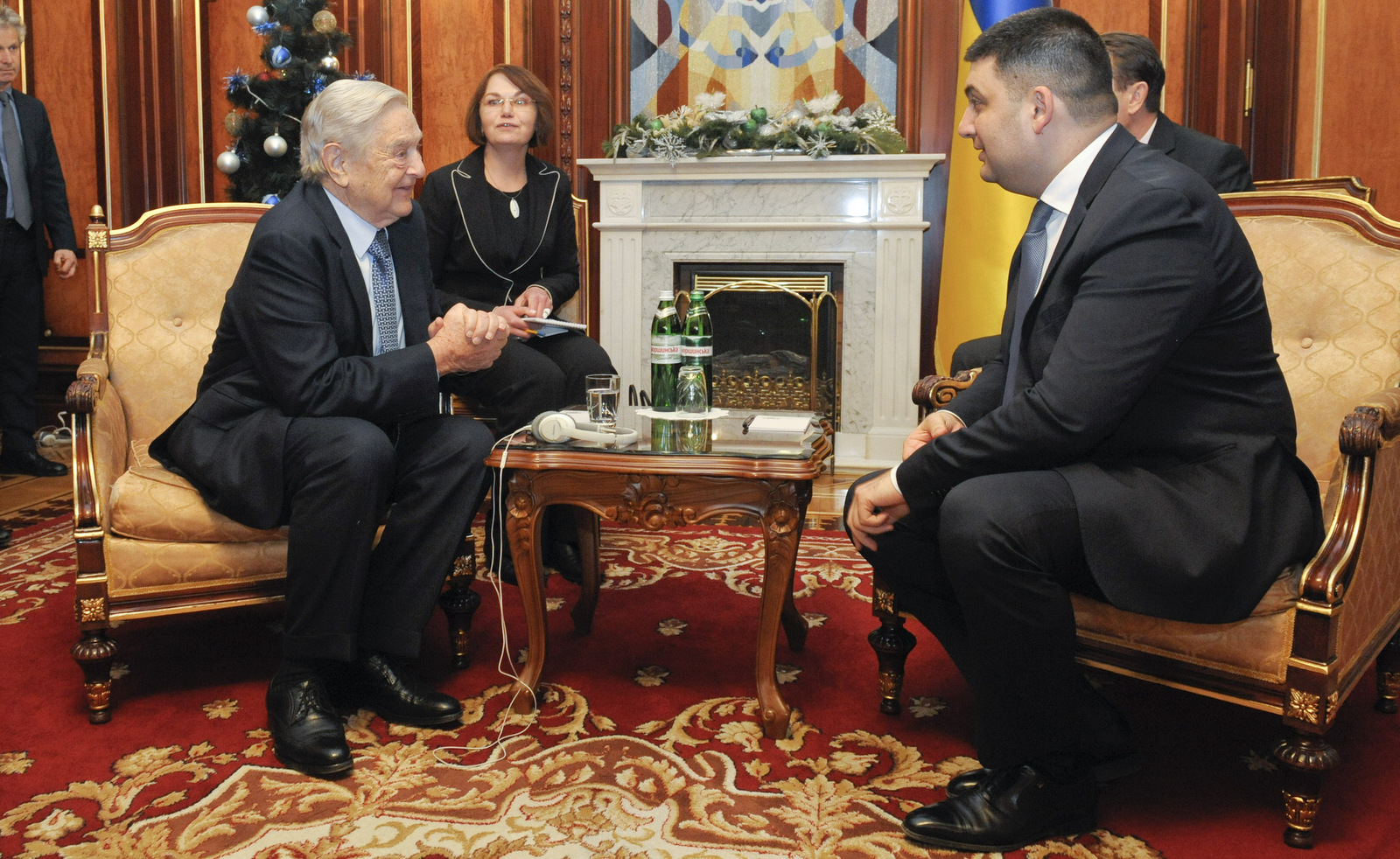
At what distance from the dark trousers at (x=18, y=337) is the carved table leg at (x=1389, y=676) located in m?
5.11

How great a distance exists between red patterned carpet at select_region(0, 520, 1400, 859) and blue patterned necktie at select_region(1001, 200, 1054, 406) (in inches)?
28.4

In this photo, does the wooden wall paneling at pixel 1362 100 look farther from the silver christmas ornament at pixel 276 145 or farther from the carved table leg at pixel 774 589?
the silver christmas ornament at pixel 276 145

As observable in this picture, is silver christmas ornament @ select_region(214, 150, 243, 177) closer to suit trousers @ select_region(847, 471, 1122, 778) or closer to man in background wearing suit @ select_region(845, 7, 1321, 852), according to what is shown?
man in background wearing suit @ select_region(845, 7, 1321, 852)

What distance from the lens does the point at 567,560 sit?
10.0 feet

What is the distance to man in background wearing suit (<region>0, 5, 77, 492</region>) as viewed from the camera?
4.47m

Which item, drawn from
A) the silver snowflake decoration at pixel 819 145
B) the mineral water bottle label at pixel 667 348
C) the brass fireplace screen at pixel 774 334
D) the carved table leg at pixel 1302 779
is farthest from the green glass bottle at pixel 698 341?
the brass fireplace screen at pixel 774 334

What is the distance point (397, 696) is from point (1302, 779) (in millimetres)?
1601

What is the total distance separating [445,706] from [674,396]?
805mm

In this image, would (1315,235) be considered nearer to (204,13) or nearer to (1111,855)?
(1111,855)

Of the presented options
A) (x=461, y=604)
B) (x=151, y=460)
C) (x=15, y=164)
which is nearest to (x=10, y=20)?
(x=15, y=164)

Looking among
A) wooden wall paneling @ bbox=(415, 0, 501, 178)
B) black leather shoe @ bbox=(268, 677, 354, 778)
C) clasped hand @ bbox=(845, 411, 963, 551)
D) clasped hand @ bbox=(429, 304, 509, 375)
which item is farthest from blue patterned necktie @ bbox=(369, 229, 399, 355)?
wooden wall paneling @ bbox=(415, 0, 501, 178)

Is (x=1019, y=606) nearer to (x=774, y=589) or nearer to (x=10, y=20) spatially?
(x=774, y=589)

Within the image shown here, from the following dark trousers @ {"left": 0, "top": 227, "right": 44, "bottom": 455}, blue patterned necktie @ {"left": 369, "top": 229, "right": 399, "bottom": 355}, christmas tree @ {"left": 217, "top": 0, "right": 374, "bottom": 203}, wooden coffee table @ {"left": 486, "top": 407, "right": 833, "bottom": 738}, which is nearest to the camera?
wooden coffee table @ {"left": 486, "top": 407, "right": 833, "bottom": 738}

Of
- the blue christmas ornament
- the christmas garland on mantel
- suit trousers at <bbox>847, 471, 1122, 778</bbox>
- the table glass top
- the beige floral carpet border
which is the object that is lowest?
the beige floral carpet border
